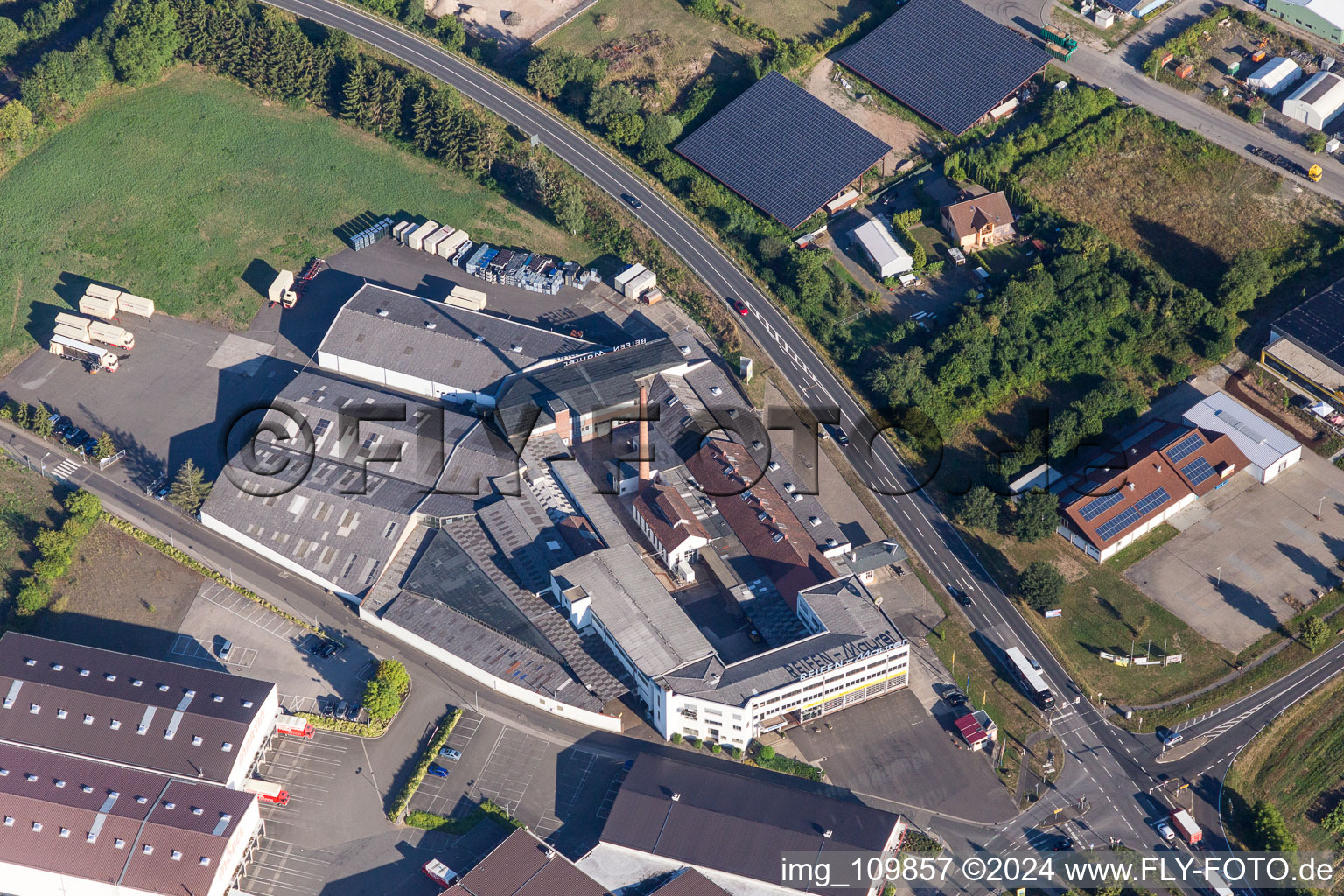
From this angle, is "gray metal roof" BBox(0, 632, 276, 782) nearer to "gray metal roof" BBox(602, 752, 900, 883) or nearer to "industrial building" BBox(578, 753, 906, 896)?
"industrial building" BBox(578, 753, 906, 896)

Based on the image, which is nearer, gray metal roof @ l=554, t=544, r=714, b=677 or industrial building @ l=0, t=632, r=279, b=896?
industrial building @ l=0, t=632, r=279, b=896

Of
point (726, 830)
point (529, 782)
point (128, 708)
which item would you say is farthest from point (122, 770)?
point (726, 830)

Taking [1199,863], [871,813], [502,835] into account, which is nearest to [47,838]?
[502,835]

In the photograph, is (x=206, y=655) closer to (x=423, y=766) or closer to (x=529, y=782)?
(x=423, y=766)

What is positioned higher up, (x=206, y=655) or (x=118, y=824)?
(x=206, y=655)

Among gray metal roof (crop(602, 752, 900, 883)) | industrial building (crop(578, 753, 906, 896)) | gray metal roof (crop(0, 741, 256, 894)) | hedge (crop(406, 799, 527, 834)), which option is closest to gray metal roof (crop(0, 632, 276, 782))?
gray metal roof (crop(0, 741, 256, 894))

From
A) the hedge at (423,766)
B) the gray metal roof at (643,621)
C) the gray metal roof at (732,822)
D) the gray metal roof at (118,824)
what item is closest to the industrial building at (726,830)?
the gray metal roof at (732,822)
